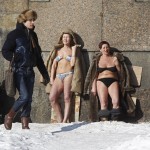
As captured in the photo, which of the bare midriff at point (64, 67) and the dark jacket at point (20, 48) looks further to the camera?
the bare midriff at point (64, 67)

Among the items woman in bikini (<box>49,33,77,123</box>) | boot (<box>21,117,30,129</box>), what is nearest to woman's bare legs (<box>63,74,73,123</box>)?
woman in bikini (<box>49,33,77,123</box>)

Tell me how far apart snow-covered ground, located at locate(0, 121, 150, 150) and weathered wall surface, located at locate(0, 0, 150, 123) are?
1.91 m

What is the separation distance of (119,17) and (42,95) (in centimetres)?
197

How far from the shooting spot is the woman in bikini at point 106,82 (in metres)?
10.2

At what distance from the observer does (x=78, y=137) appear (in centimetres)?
771

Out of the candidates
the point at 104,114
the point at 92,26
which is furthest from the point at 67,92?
the point at 92,26

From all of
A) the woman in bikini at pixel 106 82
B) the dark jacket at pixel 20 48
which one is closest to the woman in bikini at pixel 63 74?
the woman in bikini at pixel 106 82

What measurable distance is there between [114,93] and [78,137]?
261 cm

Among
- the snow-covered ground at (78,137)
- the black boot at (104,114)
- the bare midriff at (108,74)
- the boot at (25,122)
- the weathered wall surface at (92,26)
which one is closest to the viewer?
the snow-covered ground at (78,137)

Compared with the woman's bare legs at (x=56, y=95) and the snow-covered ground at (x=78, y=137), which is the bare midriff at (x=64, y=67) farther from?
the snow-covered ground at (x=78, y=137)

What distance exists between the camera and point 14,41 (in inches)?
309

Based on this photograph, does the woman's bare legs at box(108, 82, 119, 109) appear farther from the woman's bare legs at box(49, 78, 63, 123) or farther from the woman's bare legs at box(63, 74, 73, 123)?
the woman's bare legs at box(49, 78, 63, 123)

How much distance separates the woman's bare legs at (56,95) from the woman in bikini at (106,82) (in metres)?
0.58

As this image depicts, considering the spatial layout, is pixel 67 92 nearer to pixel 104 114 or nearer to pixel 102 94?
pixel 102 94
